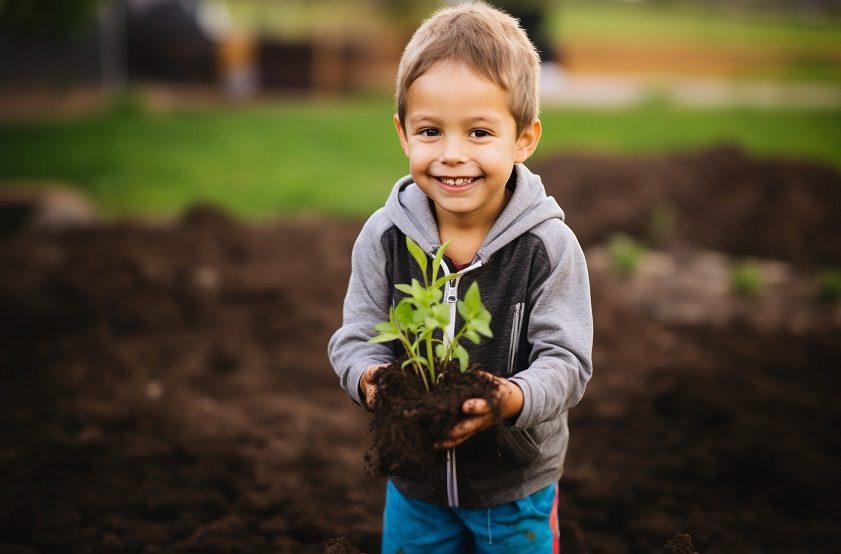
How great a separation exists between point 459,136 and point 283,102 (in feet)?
41.7

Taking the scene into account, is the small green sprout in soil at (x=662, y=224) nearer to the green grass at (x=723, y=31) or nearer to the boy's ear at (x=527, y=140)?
the boy's ear at (x=527, y=140)

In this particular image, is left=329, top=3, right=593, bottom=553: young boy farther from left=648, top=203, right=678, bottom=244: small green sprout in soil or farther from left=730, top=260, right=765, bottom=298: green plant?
left=648, top=203, right=678, bottom=244: small green sprout in soil

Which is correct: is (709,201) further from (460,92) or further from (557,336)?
(460,92)

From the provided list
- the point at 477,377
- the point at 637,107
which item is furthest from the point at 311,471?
the point at 637,107

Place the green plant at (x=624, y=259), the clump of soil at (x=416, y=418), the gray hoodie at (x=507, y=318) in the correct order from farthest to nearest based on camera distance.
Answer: the green plant at (x=624, y=259) → the gray hoodie at (x=507, y=318) → the clump of soil at (x=416, y=418)

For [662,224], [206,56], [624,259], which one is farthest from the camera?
[206,56]

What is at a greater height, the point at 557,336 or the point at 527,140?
the point at 527,140

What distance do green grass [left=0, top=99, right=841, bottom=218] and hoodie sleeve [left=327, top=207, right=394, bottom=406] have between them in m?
4.99

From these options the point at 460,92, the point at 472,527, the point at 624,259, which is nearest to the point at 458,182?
the point at 460,92

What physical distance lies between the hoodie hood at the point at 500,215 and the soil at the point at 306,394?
0.89 meters

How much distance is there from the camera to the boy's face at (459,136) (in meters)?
1.84

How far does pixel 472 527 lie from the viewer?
2150 millimetres

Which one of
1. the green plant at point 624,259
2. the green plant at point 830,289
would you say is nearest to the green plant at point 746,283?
the green plant at point 830,289

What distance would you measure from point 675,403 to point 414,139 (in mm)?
2466
